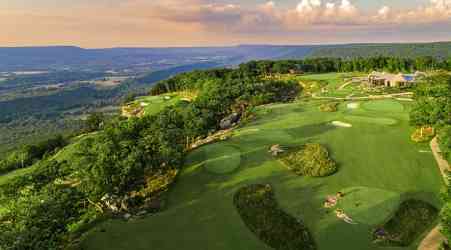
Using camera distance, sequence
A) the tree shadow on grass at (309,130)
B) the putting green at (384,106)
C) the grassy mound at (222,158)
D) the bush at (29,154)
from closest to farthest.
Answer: the grassy mound at (222,158)
the tree shadow on grass at (309,130)
the putting green at (384,106)
the bush at (29,154)

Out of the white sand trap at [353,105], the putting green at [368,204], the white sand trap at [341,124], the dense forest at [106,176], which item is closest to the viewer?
the dense forest at [106,176]

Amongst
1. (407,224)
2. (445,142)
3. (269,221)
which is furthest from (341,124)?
(269,221)

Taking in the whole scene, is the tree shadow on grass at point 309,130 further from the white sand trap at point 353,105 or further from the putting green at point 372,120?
the white sand trap at point 353,105

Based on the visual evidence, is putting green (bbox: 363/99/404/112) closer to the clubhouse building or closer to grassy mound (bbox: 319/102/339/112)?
grassy mound (bbox: 319/102/339/112)

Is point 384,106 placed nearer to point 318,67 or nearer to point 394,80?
point 394,80

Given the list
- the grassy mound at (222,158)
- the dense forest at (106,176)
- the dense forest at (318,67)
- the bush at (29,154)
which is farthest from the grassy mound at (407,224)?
the dense forest at (318,67)

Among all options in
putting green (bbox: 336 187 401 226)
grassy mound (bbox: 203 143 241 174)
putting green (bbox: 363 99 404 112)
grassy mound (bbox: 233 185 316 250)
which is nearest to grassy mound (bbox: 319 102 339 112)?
putting green (bbox: 363 99 404 112)
